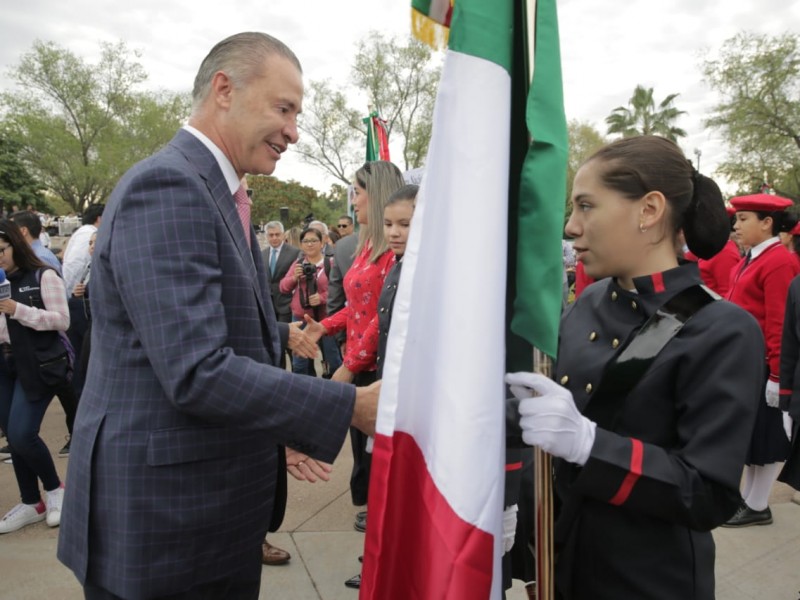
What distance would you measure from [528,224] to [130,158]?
45.2 meters

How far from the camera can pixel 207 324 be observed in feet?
4.75

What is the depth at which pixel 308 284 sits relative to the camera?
22.1 feet

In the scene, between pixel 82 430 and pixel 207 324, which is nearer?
pixel 207 324

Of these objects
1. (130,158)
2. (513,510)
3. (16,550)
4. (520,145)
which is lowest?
(16,550)

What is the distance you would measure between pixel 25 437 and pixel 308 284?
336 centimetres

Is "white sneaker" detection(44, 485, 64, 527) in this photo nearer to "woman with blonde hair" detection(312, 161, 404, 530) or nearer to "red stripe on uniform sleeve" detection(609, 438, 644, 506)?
"woman with blonde hair" detection(312, 161, 404, 530)

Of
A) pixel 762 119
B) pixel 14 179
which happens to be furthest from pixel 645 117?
pixel 14 179

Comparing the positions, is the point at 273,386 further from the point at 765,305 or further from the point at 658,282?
the point at 765,305

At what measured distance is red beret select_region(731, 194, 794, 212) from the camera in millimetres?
4277

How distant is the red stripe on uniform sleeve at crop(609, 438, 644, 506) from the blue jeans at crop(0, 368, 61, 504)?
386cm

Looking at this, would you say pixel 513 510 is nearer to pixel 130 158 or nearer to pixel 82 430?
pixel 82 430

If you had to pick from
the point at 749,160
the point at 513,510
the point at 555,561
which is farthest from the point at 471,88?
the point at 749,160

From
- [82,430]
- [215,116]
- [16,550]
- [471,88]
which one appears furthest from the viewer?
[16,550]

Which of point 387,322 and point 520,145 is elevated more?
point 520,145
